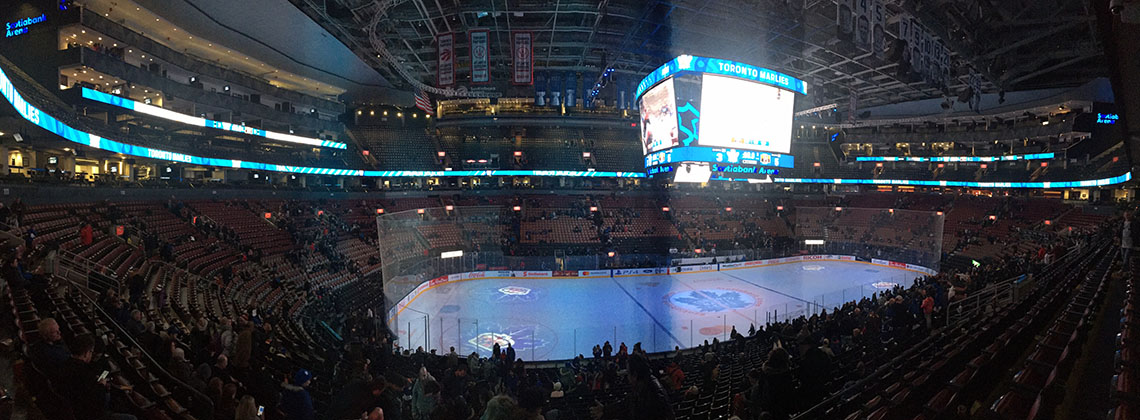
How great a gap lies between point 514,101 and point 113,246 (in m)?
31.9

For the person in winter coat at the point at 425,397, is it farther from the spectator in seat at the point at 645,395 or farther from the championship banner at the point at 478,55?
the championship banner at the point at 478,55

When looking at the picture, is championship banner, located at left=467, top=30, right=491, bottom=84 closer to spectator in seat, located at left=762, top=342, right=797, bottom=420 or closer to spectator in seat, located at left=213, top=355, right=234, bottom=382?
spectator in seat, located at left=213, top=355, right=234, bottom=382

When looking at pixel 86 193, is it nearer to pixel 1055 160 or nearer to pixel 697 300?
pixel 697 300

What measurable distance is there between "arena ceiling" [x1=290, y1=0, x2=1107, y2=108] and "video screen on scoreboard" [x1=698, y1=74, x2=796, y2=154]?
95.9 inches

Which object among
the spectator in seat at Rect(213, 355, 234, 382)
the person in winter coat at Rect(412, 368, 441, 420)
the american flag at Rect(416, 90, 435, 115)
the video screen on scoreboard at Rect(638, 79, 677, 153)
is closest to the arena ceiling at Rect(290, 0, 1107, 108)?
the american flag at Rect(416, 90, 435, 115)

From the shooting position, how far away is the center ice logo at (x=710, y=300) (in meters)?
20.2

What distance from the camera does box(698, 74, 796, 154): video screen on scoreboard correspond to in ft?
51.4

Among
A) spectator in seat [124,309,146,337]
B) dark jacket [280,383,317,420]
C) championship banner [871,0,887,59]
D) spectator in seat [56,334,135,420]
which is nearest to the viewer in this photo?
spectator in seat [56,334,135,420]

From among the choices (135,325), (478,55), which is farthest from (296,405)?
(478,55)

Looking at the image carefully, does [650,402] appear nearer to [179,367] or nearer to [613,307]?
[179,367]

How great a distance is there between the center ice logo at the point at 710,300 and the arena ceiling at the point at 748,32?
1072 centimetres

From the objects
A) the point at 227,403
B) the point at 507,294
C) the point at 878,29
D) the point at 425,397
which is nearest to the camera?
the point at 227,403

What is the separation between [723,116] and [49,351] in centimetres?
1590

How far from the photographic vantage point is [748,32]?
21.6 metres
